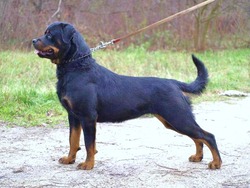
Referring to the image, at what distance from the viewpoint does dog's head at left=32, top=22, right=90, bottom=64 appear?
5.13 meters

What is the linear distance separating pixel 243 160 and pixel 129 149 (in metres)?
1.44

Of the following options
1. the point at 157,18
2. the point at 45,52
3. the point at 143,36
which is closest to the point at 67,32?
the point at 45,52

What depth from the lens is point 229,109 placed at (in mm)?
9219

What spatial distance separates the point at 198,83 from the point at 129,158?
121 centimetres

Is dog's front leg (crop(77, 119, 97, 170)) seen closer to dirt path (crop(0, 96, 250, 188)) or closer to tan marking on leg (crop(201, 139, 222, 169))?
dirt path (crop(0, 96, 250, 188))

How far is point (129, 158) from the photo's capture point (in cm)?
585

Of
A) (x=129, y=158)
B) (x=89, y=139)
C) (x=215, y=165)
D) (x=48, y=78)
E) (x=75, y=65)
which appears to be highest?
(x=75, y=65)

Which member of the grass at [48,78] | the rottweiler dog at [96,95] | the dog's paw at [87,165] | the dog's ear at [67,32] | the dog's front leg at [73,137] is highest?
the dog's ear at [67,32]

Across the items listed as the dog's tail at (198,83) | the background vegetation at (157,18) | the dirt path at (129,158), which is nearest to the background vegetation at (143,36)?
the background vegetation at (157,18)

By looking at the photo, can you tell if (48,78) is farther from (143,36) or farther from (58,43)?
(143,36)

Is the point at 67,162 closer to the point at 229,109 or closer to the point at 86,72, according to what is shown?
the point at 86,72

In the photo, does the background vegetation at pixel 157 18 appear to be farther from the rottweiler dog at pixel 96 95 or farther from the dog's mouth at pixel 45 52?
the dog's mouth at pixel 45 52

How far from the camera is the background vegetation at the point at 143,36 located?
43.2ft

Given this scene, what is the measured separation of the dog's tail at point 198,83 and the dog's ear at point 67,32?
135cm
